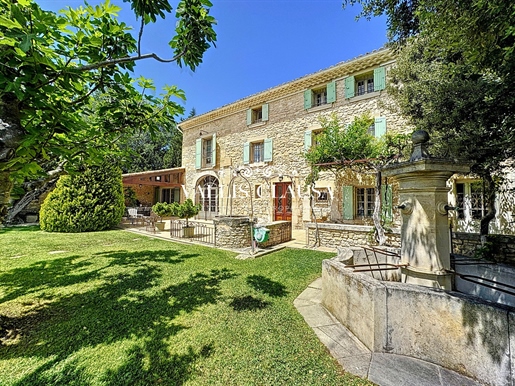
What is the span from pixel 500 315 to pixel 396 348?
999 millimetres

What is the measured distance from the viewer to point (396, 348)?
236 cm

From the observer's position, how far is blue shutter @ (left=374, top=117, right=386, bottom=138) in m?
9.77

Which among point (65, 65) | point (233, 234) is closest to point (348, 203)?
point (233, 234)

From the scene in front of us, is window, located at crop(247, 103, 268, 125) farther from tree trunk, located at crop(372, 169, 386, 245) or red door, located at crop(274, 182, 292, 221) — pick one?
tree trunk, located at crop(372, 169, 386, 245)

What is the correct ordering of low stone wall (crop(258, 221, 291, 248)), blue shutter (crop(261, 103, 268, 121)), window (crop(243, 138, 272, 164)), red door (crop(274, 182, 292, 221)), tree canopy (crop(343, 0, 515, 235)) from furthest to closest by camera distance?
window (crop(243, 138, 272, 164))
blue shutter (crop(261, 103, 268, 121))
red door (crop(274, 182, 292, 221))
low stone wall (crop(258, 221, 291, 248))
tree canopy (crop(343, 0, 515, 235))

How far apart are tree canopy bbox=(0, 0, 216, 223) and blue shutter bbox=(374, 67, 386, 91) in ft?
31.6

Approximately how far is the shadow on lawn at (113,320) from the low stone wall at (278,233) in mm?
2922

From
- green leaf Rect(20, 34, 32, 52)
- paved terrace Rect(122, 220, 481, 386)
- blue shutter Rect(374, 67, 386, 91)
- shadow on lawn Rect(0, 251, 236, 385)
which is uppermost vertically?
blue shutter Rect(374, 67, 386, 91)

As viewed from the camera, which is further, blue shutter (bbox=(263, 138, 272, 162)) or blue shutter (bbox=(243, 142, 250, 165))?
blue shutter (bbox=(243, 142, 250, 165))

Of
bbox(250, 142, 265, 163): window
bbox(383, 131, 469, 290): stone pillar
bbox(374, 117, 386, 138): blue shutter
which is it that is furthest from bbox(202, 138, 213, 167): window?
bbox(383, 131, 469, 290): stone pillar

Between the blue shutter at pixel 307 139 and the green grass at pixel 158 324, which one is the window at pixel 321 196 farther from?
the green grass at pixel 158 324

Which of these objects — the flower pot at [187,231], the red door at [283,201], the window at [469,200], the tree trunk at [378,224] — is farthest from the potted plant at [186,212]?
the window at [469,200]

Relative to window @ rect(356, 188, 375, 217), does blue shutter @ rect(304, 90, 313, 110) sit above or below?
above

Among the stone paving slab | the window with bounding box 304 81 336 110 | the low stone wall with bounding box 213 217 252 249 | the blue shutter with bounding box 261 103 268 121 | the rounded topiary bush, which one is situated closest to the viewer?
the stone paving slab
